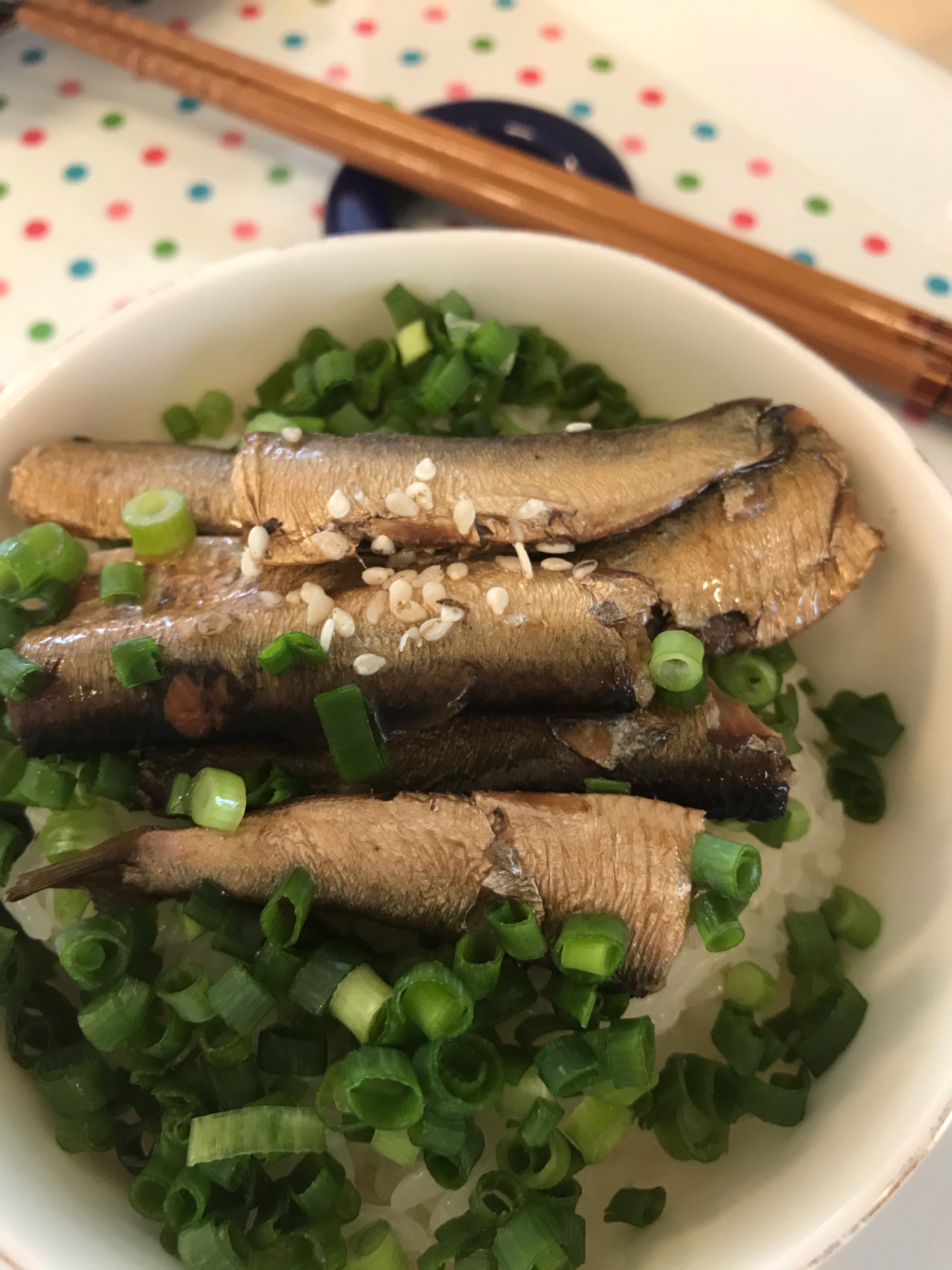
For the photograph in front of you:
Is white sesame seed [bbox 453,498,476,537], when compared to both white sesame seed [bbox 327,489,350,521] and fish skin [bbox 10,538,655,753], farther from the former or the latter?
white sesame seed [bbox 327,489,350,521]

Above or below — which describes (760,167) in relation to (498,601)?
above

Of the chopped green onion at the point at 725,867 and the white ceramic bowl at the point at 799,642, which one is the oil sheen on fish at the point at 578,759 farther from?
the white ceramic bowl at the point at 799,642

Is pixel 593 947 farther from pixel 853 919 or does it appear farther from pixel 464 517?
pixel 464 517

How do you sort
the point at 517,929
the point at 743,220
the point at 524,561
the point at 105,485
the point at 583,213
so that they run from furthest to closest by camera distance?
1. the point at 743,220
2. the point at 583,213
3. the point at 105,485
4. the point at 524,561
5. the point at 517,929

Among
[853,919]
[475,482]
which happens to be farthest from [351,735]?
[853,919]

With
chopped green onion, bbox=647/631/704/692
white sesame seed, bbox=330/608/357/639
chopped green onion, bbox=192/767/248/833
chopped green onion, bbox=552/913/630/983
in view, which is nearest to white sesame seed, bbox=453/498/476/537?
white sesame seed, bbox=330/608/357/639

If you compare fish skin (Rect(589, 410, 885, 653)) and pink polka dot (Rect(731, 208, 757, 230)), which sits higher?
pink polka dot (Rect(731, 208, 757, 230))
